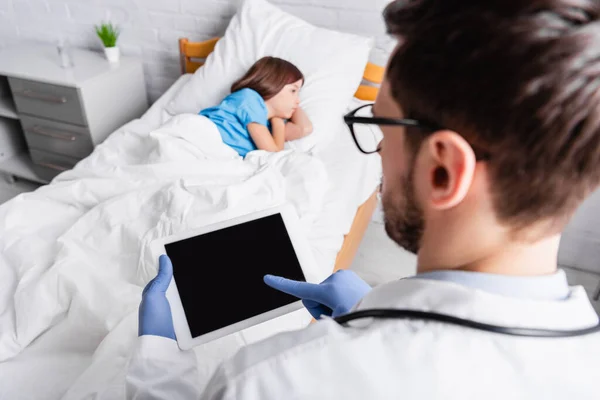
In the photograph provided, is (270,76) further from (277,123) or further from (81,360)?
(81,360)

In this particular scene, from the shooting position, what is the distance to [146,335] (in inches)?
29.0

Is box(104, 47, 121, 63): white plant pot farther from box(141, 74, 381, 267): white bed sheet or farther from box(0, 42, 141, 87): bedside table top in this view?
box(141, 74, 381, 267): white bed sheet

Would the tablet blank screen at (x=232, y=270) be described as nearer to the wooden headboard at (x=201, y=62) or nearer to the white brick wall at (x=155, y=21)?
the wooden headboard at (x=201, y=62)

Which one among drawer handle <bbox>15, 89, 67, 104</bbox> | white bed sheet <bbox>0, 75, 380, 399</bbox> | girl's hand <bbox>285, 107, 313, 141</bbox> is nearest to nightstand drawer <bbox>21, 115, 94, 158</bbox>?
drawer handle <bbox>15, 89, 67, 104</bbox>

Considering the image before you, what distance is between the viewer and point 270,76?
1.73 m

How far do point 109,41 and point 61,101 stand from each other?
1.32 ft

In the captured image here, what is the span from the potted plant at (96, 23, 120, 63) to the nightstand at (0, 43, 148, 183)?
4cm

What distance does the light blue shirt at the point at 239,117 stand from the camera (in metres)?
1.63

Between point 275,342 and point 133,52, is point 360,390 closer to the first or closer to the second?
point 275,342

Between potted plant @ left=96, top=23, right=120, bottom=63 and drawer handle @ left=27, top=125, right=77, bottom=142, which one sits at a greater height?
potted plant @ left=96, top=23, right=120, bottom=63

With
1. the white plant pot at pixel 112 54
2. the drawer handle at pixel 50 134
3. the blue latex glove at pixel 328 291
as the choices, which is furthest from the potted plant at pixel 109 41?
the blue latex glove at pixel 328 291

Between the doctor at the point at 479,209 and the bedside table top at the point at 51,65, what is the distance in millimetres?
1824

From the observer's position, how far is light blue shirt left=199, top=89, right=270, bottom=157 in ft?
5.34

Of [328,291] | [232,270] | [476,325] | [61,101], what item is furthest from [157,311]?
[61,101]
